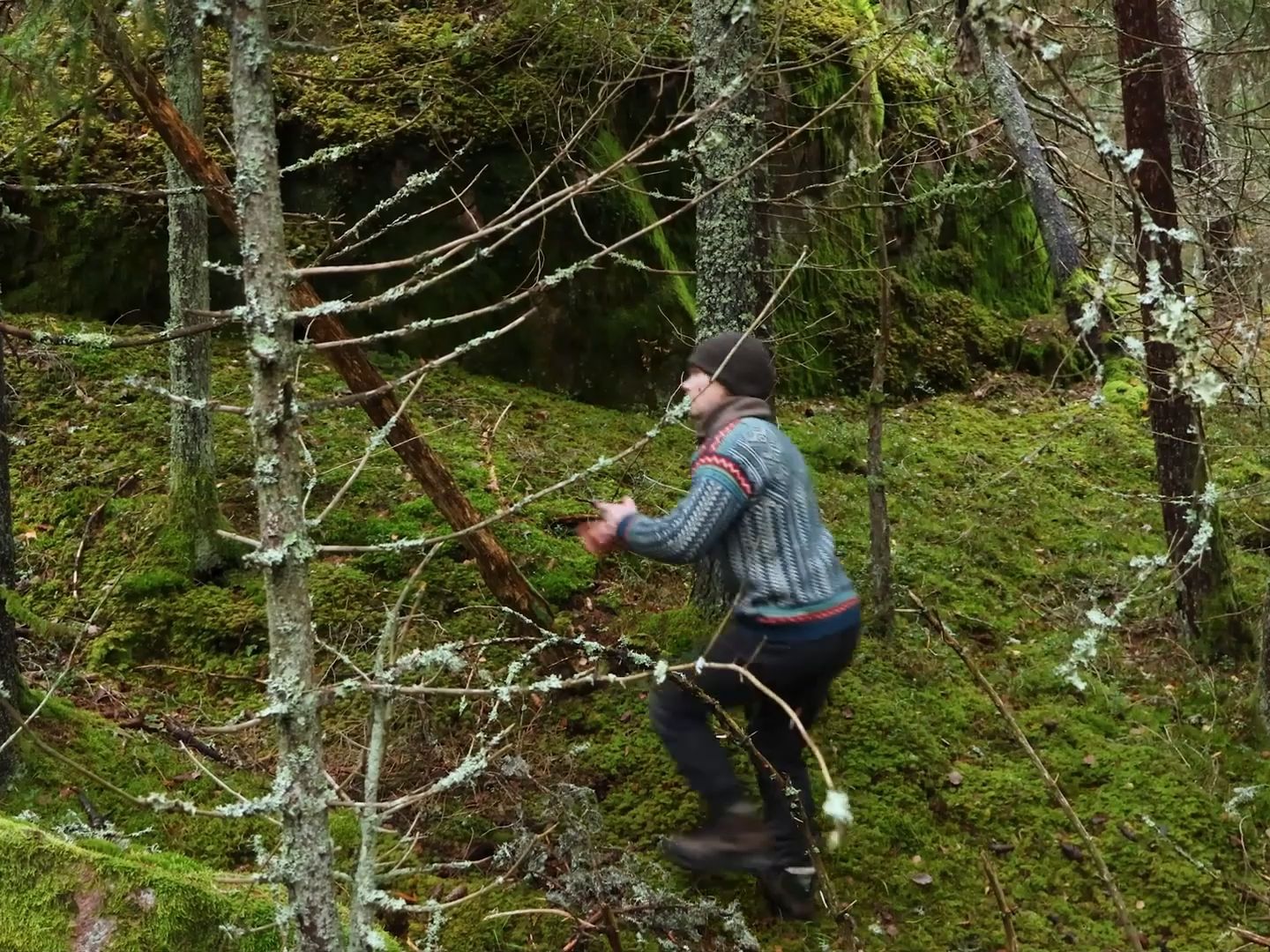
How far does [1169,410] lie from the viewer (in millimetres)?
5754

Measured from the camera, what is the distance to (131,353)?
23.2ft

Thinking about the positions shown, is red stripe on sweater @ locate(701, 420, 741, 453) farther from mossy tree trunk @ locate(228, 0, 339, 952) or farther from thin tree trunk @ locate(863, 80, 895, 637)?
thin tree trunk @ locate(863, 80, 895, 637)

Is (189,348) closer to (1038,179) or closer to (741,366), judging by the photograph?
(741,366)

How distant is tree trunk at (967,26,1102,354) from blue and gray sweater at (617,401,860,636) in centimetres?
439

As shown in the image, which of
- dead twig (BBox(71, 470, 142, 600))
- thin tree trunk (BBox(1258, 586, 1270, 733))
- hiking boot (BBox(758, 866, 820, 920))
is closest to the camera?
hiking boot (BBox(758, 866, 820, 920))

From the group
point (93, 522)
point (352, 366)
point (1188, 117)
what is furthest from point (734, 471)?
point (1188, 117)

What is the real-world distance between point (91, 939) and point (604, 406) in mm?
5840

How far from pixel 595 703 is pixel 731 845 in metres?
1.79

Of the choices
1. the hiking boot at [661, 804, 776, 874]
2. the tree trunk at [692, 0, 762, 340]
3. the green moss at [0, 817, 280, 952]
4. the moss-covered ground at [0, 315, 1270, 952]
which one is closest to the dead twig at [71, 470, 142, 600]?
the moss-covered ground at [0, 315, 1270, 952]

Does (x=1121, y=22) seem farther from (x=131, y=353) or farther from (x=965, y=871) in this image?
(x=131, y=353)

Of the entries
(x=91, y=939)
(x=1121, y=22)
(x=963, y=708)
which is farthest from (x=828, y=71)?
(x=91, y=939)

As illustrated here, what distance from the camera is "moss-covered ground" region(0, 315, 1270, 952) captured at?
4207 millimetres

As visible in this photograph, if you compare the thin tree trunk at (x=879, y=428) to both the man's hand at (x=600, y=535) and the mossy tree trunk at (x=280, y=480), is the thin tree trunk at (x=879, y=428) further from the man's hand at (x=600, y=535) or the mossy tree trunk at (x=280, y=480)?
the mossy tree trunk at (x=280, y=480)

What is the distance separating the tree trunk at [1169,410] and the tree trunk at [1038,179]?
1.19 m
